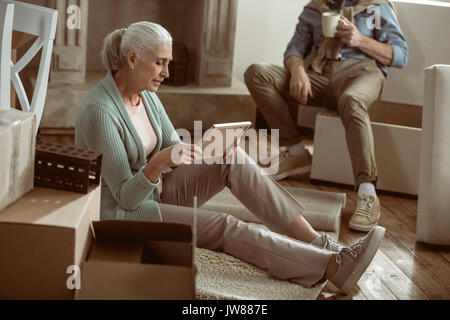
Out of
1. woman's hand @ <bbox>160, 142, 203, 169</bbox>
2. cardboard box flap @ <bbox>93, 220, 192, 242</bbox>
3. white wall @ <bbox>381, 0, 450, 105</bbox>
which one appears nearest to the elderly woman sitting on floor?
woman's hand @ <bbox>160, 142, 203, 169</bbox>

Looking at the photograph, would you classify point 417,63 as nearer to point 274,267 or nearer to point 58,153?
point 274,267

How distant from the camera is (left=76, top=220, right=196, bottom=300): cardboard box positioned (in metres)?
1.32

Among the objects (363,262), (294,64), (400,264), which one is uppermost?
(294,64)

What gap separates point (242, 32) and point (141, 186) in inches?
99.7

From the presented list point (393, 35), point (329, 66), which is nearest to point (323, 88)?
point (329, 66)

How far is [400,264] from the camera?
230 centimetres

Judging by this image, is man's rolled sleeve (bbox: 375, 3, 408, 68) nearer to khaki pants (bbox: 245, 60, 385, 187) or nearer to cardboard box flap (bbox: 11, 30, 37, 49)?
khaki pants (bbox: 245, 60, 385, 187)

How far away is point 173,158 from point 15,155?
0.43m

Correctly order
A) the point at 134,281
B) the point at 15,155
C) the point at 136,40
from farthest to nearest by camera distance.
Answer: the point at 136,40 → the point at 15,155 → the point at 134,281

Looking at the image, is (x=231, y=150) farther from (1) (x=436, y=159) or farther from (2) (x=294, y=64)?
(2) (x=294, y=64)

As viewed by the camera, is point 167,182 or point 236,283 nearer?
point 236,283

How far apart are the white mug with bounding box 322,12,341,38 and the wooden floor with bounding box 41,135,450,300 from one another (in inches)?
27.8

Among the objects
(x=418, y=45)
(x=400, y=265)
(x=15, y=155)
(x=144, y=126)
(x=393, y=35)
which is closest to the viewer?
(x=15, y=155)
